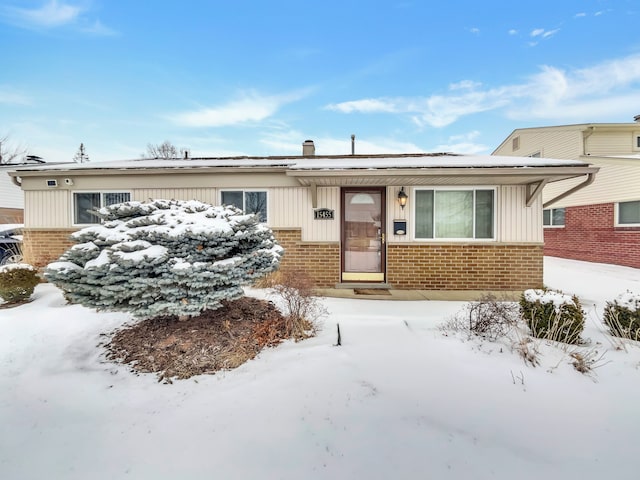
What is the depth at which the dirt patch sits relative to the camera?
3.11m

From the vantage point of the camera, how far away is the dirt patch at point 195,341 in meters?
3.11

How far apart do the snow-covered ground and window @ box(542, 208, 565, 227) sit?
11920 mm

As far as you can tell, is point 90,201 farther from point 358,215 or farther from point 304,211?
point 358,215

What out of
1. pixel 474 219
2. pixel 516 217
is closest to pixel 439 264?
pixel 474 219

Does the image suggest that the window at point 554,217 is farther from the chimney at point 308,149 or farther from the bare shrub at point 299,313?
the bare shrub at point 299,313

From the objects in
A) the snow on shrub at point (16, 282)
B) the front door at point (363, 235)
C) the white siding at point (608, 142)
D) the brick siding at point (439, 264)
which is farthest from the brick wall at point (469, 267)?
the white siding at point (608, 142)

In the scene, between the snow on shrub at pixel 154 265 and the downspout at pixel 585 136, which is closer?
the snow on shrub at pixel 154 265

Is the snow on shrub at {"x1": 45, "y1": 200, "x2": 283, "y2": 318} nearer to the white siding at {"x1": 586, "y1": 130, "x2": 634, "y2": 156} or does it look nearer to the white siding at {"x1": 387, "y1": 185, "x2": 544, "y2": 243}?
the white siding at {"x1": 387, "y1": 185, "x2": 544, "y2": 243}

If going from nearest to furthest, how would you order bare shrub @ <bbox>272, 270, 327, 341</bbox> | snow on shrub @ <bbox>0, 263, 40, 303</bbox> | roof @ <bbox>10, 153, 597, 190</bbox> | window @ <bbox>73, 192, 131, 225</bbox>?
bare shrub @ <bbox>272, 270, 327, 341</bbox> → snow on shrub @ <bbox>0, 263, 40, 303</bbox> → roof @ <bbox>10, 153, 597, 190</bbox> → window @ <bbox>73, 192, 131, 225</bbox>

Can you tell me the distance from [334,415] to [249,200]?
17.9 ft

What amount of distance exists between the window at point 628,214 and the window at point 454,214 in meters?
7.58

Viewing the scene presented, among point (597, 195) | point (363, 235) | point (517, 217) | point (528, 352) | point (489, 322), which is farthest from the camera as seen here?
point (597, 195)

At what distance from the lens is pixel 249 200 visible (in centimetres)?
686

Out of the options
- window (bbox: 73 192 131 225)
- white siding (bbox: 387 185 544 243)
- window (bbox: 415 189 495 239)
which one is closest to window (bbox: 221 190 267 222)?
window (bbox: 73 192 131 225)
